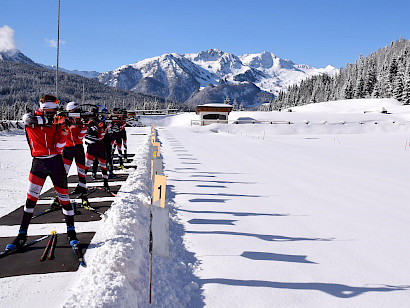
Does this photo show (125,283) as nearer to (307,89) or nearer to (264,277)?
(264,277)

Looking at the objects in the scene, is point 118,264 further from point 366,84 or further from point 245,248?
point 366,84

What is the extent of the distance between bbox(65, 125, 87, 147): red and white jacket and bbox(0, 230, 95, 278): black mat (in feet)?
7.88

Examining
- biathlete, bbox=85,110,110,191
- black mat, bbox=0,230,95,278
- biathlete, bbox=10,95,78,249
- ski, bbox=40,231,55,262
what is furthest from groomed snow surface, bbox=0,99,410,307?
biathlete, bbox=85,110,110,191

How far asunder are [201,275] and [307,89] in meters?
133

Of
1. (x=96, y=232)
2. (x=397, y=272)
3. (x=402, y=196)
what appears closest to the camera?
(x=397, y=272)

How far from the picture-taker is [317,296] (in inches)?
144

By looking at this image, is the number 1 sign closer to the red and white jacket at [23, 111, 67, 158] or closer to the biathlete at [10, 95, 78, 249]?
the biathlete at [10, 95, 78, 249]

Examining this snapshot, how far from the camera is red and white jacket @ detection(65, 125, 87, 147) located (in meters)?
6.52

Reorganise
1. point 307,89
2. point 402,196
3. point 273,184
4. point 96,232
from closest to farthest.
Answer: point 96,232 < point 402,196 < point 273,184 < point 307,89

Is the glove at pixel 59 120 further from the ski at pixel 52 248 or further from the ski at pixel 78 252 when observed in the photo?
the ski at pixel 52 248

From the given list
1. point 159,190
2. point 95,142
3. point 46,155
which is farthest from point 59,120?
point 95,142

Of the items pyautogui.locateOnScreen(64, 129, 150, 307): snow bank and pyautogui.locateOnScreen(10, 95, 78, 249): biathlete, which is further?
pyautogui.locateOnScreen(10, 95, 78, 249): biathlete

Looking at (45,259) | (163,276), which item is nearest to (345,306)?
(163,276)

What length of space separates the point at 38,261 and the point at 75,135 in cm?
313
